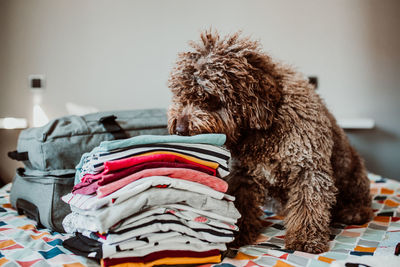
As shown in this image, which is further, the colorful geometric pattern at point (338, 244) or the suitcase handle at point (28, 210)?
Answer: the suitcase handle at point (28, 210)

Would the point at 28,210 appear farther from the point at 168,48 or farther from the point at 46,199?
the point at 168,48

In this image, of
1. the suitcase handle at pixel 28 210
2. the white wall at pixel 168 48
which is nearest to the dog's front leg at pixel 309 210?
the suitcase handle at pixel 28 210

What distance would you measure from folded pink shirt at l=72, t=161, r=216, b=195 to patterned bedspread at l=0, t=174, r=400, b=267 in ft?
0.78

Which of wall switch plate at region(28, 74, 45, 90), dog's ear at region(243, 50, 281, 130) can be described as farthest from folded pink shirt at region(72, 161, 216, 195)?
wall switch plate at region(28, 74, 45, 90)

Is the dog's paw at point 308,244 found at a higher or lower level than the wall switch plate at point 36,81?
lower

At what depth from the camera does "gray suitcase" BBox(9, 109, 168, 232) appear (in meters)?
1.43

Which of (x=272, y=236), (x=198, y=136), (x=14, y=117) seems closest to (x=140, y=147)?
(x=198, y=136)

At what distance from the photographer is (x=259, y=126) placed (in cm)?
126

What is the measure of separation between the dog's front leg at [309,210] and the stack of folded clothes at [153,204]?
292 millimetres

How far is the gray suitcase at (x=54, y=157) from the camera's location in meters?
1.43

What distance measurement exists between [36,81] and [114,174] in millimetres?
1900

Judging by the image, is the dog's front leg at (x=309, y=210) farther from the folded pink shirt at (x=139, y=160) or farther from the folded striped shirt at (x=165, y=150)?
the folded pink shirt at (x=139, y=160)

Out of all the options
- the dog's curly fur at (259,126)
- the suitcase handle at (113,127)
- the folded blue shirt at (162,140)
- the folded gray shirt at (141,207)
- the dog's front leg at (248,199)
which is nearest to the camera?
the folded gray shirt at (141,207)

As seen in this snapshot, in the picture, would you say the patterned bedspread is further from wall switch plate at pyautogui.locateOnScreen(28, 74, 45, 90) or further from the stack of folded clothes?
wall switch plate at pyautogui.locateOnScreen(28, 74, 45, 90)
